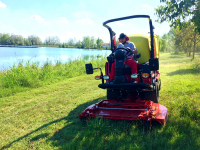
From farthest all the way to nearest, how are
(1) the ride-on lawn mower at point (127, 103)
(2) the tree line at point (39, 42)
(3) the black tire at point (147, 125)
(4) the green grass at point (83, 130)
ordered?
(2) the tree line at point (39, 42) < (1) the ride-on lawn mower at point (127, 103) < (3) the black tire at point (147, 125) < (4) the green grass at point (83, 130)

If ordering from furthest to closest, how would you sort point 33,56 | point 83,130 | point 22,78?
point 33,56 < point 22,78 < point 83,130

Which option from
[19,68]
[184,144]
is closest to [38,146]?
[184,144]

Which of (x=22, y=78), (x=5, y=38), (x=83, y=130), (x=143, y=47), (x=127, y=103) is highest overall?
(x=5, y=38)

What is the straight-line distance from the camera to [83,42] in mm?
99812

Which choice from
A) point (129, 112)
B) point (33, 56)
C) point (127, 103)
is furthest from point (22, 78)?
point (33, 56)

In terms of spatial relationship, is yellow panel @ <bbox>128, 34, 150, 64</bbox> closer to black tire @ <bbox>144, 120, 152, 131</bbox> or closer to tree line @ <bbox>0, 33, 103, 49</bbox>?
black tire @ <bbox>144, 120, 152, 131</bbox>

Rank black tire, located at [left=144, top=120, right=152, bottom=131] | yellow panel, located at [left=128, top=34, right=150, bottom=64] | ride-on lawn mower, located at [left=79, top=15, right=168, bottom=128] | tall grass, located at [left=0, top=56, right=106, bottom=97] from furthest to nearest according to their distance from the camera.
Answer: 1. tall grass, located at [left=0, top=56, right=106, bottom=97]
2. yellow panel, located at [left=128, top=34, right=150, bottom=64]
3. ride-on lawn mower, located at [left=79, top=15, right=168, bottom=128]
4. black tire, located at [left=144, top=120, right=152, bottom=131]

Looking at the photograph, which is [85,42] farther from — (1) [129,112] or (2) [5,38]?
(1) [129,112]

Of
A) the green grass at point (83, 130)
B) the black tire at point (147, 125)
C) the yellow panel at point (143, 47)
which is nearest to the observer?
the green grass at point (83, 130)

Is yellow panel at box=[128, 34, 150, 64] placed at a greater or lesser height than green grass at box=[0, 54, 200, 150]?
greater

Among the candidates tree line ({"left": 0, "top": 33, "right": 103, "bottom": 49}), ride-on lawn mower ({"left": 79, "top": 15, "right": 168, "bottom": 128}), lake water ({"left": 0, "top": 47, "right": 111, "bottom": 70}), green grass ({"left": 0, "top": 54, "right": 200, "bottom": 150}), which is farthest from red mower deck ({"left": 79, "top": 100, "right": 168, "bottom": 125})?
tree line ({"left": 0, "top": 33, "right": 103, "bottom": 49})

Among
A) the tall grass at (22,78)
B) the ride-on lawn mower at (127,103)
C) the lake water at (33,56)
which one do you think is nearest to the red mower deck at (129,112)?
the ride-on lawn mower at (127,103)

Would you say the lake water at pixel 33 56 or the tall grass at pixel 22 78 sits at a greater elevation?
the lake water at pixel 33 56

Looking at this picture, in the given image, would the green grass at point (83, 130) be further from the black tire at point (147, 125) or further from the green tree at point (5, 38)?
the green tree at point (5, 38)
